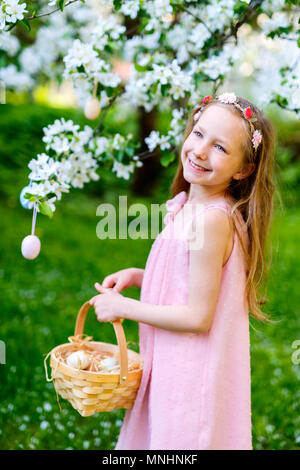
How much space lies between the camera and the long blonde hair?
1.96 metres

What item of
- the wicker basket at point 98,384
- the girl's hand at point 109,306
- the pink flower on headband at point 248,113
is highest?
the pink flower on headband at point 248,113

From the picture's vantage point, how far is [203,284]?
1815 millimetres

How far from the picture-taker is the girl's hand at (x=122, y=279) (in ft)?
7.04

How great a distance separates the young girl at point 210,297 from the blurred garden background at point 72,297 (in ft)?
0.67

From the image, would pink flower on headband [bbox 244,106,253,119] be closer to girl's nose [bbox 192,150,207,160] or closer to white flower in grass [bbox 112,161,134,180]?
girl's nose [bbox 192,150,207,160]

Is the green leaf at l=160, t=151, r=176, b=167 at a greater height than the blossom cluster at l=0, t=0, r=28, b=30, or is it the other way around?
the blossom cluster at l=0, t=0, r=28, b=30

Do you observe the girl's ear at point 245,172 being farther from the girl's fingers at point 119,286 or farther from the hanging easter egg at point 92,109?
the hanging easter egg at point 92,109

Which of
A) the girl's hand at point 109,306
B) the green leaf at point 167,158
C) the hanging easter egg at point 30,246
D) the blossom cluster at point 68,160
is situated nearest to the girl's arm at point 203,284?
the girl's hand at point 109,306

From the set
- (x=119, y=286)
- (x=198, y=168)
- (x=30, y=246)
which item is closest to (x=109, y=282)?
(x=119, y=286)

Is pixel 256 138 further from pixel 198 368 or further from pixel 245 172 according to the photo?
pixel 198 368

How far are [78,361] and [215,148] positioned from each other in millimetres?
930

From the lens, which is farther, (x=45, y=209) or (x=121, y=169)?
(x=121, y=169)

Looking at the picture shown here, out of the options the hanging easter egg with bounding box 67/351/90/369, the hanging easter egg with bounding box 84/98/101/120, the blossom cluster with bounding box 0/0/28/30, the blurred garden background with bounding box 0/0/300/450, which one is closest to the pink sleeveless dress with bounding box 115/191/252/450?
the hanging easter egg with bounding box 67/351/90/369
